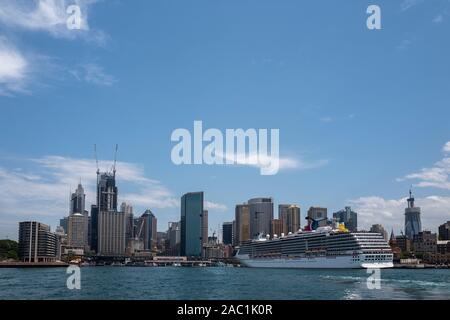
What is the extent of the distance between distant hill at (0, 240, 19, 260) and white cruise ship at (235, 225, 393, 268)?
97.3 metres

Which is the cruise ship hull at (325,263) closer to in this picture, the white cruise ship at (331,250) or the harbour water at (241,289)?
the white cruise ship at (331,250)

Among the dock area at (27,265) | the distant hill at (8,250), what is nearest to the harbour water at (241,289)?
the dock area at (27,265)

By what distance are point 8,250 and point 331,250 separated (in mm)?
125357

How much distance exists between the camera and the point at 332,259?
108 metres

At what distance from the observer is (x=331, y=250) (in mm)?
109812

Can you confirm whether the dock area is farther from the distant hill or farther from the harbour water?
the harbour water

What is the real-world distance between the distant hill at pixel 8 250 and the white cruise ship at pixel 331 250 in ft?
319

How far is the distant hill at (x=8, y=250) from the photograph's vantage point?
7180 inches

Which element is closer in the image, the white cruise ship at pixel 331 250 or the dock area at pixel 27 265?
the white cruise ship at pixel 331 250

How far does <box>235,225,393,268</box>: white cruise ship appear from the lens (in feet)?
344
